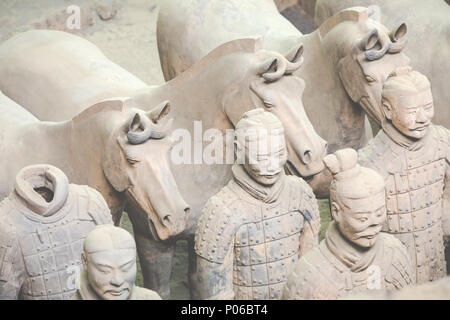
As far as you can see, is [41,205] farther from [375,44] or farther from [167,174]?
[375,44]

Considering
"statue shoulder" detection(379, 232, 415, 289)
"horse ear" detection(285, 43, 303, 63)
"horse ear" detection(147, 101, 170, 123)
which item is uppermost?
"horse ear" detection(285, 43, 303, 63)

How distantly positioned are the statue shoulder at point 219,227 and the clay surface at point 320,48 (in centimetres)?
146

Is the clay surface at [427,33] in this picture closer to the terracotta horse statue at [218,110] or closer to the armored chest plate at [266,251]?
the terracotta horse statue at [218,110]

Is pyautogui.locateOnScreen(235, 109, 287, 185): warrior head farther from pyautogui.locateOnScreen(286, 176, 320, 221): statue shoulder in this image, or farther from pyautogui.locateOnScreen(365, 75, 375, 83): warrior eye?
pyautogui.locateOnScreen(365, 75, 375, 83): warrior eye

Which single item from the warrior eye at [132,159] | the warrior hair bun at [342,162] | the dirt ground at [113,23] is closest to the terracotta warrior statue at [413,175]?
the warrior hair bun at [342,162]

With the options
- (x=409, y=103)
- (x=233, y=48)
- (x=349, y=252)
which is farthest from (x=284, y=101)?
A: (x=349, y=252)

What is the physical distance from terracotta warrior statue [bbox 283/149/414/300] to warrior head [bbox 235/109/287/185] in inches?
15.4

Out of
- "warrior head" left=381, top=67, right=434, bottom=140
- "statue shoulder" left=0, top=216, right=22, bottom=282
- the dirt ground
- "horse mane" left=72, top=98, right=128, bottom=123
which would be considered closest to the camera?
"statue shoulder" left=0, top=216, right=22, bottom=282

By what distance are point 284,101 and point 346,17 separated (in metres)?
0.89

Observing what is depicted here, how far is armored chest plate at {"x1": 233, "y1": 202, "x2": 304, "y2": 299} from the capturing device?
4273mm

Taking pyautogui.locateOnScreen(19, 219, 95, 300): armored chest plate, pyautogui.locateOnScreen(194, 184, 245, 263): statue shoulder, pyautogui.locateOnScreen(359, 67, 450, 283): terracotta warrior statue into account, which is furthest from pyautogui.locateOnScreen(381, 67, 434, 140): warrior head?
pyautogui.locateOnScreen(19, 219, 95, 300): armored chest plate

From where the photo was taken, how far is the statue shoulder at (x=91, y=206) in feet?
13.9
